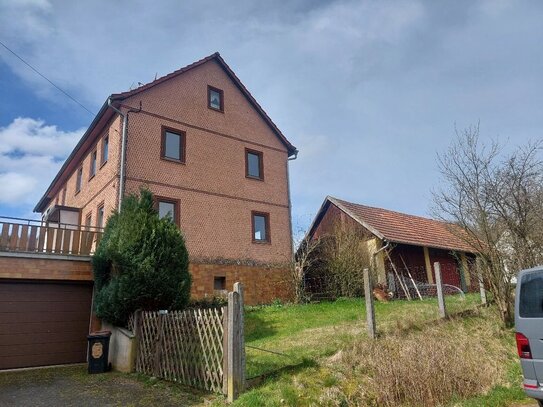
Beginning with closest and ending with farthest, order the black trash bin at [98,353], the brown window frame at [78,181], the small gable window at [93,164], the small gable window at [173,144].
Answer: the black trash bin at [98,353], the small gable window at [173,144], the small gable window at [93,164], the brown window frame at [78,181]

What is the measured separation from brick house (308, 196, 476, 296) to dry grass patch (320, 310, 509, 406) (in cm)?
1038

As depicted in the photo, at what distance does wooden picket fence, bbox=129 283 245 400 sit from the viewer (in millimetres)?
6793

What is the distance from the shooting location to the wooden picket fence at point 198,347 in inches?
267

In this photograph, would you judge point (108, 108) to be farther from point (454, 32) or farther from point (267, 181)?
point (454, 32)

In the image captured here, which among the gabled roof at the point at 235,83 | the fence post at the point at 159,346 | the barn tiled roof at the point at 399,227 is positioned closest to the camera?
the fence post at the point at 159,346

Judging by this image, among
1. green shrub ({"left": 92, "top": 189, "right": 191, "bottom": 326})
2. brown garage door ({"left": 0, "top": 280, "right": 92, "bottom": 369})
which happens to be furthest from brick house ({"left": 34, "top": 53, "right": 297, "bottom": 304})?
green shrub ({"left": 92, "top": 189, "right": 191, "bottom": 326})

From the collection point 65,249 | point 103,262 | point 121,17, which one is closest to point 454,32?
point 121,17

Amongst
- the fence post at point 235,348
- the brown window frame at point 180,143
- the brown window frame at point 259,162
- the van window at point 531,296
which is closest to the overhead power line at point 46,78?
the brown window frame at point 180,143

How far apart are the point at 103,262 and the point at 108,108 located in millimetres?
7391

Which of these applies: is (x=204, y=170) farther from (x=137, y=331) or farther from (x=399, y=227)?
(x=399, y=227)

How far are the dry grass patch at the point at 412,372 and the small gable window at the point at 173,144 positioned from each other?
11.2 m

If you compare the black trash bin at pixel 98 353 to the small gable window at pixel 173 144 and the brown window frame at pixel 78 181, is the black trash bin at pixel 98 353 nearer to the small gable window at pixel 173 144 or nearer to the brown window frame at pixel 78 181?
→ the small gable window at pixel 173 144

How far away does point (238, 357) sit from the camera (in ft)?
22.2

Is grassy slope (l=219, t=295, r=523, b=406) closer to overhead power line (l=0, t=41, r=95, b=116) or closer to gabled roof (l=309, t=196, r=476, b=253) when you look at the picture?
gabled roof (l=309, t=196, r=476, b=253)
